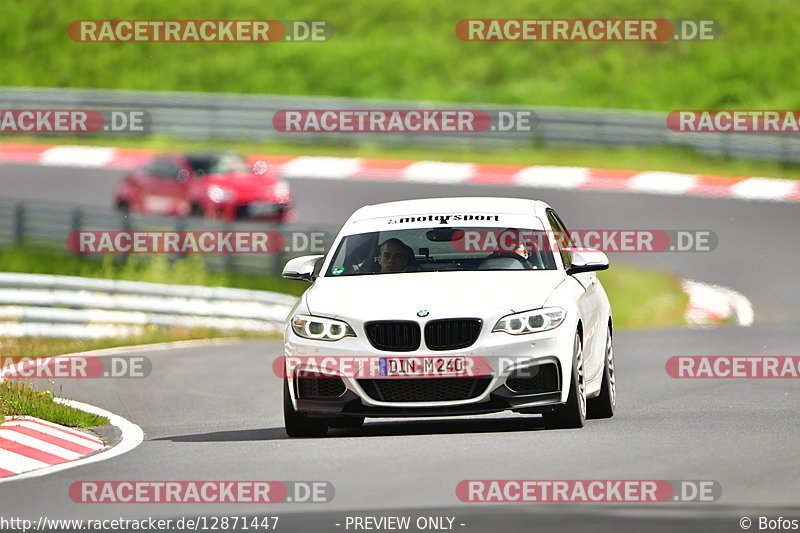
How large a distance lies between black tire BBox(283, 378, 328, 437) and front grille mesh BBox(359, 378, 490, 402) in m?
0.69

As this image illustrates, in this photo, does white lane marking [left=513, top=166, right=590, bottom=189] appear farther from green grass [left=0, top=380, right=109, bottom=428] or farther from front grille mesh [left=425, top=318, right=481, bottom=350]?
front grille mesh [left=425, top=318, right=481, bottom=350]

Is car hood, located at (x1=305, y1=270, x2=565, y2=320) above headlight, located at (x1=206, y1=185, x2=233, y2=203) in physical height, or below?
below

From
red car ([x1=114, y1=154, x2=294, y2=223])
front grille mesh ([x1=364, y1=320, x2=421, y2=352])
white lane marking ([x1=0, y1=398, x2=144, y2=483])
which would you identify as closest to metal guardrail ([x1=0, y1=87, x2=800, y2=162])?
red car ([x1=114, y1=154, x2=294, y2=223])

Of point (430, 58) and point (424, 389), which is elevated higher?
point (430, 58)

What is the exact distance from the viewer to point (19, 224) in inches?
1136

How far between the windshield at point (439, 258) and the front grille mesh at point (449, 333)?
0.91 metres

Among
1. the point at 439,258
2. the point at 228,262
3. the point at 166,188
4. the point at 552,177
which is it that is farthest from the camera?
the point at 552,177

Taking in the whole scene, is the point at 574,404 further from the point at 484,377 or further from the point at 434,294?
the point at 434,294

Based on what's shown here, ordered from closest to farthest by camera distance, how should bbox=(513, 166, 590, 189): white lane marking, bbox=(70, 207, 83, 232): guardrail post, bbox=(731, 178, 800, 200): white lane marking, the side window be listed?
the side window → bbox=(70, 207, 83, 232): guardrail post → bbox=(731, 178, 800, 200): white lane marking → bbox=(513, 166, 590, 189): white lane marking

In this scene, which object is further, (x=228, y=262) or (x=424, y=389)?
(x=228, y=262)

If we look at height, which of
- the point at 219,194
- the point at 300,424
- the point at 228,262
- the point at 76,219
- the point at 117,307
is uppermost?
the point at 219,194

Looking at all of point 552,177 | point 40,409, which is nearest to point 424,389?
point 40,409

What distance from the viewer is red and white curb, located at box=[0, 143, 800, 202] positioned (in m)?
31.3

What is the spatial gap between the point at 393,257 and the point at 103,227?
54.5 ft
